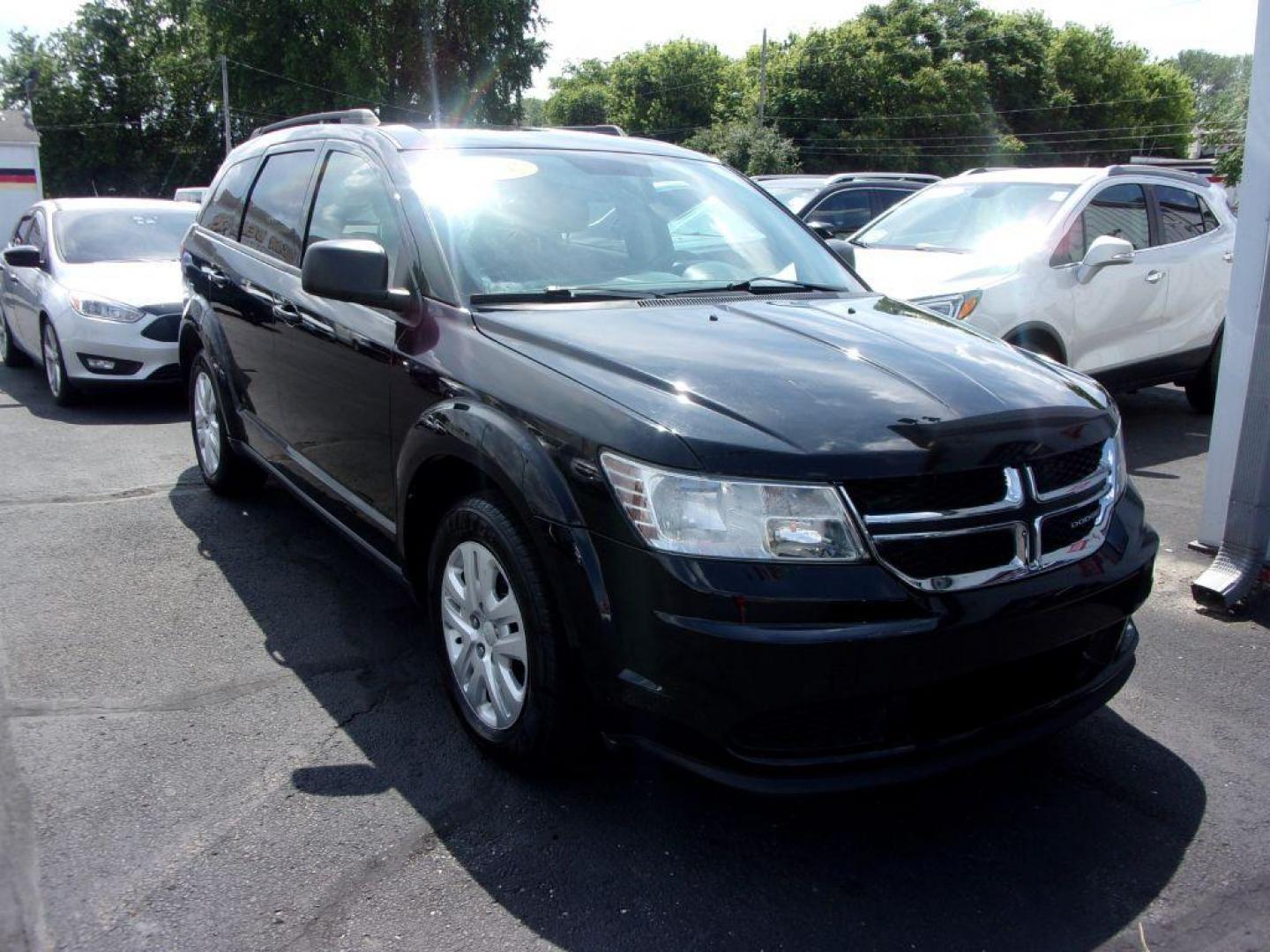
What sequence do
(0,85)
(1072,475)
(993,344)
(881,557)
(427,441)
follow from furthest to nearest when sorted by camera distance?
1. (0,85)
2. (993,344)
3. (427,441)
4. (1072,475)
5. (881,557)

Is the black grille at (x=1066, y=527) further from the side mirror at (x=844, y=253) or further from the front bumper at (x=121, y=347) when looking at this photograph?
the front bumper at (x=121, y=347)

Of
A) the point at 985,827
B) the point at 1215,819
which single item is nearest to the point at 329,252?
the point at 985,827

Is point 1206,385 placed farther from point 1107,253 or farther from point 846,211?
point 846,211

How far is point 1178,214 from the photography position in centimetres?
780

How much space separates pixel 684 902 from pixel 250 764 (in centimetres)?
140

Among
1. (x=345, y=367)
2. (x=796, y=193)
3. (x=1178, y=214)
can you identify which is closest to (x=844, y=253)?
(x=345, y=367)

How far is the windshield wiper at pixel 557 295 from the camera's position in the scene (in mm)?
3416

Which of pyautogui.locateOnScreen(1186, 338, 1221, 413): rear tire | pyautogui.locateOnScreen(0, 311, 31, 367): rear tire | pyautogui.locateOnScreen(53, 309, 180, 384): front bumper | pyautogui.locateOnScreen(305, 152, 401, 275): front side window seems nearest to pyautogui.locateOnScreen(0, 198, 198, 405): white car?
pyautogui.locateOnScreen(53, 309, 180, 384): front bumper

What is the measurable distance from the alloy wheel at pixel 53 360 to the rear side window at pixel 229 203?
3.36 m

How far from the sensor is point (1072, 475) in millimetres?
2875

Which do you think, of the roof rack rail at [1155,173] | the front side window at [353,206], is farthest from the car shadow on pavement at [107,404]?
the roof rack rail at [1155,173]

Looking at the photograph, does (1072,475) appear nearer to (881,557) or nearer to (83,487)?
(881,557)

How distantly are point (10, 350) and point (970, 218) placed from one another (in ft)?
28.9

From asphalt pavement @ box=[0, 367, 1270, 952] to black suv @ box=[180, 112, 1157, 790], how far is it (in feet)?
1.09
